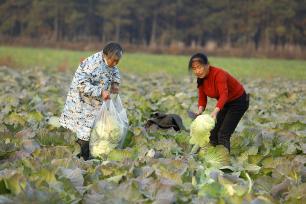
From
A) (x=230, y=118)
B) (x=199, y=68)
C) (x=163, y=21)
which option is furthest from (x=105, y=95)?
(x=163, y=21)

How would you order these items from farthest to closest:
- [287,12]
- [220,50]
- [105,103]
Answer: [287,12] < [220,50] < [105,103]

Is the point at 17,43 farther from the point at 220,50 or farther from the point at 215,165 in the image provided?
the point at 215,165

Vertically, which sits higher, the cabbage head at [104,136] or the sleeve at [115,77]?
the sleeve at [115,77]

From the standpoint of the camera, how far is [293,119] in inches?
282

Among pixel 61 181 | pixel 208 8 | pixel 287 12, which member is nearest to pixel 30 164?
pixel 61 181

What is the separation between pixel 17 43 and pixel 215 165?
122 ft

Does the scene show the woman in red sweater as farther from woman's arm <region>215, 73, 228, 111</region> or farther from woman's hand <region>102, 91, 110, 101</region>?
woman's hand <region>102, 91, 110, 101</region>

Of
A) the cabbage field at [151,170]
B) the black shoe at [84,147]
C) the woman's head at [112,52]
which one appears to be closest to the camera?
the cabbage field at [151,170]

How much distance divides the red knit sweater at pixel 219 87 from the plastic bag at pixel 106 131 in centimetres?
82

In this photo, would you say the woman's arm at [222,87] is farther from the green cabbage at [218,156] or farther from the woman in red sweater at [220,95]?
the green cabbage at [218,156]

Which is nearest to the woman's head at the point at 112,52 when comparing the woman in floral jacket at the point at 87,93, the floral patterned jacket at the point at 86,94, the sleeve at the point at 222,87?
the woman in floral jacket at the point at 87,93

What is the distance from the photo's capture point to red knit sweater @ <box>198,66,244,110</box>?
4.51 m

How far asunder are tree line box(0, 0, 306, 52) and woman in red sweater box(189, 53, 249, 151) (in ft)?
140

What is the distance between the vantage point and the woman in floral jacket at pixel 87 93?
4.55 metres
